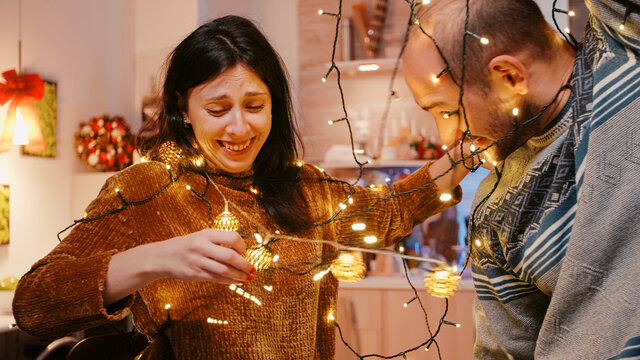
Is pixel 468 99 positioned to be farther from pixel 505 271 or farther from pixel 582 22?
pixel 582 22

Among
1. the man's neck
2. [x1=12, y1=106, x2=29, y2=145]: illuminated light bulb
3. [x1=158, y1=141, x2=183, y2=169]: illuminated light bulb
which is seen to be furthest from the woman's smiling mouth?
[x1=12, y1=106, x2=29, y2=145]: illuminated light bulb

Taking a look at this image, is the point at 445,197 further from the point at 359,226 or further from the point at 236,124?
the point at 236,124

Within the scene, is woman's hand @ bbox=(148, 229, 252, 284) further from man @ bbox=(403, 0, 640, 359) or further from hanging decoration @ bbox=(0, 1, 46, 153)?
hanging decoration @ bbox=(0, 1, 46, 153)

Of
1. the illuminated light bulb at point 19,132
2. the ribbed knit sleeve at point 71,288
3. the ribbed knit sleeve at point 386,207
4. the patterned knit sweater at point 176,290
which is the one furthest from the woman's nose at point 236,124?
the illuminated light bulb at point 19,132

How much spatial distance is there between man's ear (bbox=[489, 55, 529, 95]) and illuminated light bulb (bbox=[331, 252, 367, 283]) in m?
0.47

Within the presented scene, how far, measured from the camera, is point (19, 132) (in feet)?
9.05

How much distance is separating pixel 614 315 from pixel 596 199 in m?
0.14

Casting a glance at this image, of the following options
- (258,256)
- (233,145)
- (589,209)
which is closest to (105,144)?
(233,145)

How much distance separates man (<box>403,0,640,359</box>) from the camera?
63 centimetres

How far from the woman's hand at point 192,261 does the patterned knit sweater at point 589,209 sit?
17.1 inches

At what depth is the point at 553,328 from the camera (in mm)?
693

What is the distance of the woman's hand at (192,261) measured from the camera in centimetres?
79

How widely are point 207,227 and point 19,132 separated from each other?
2.13m

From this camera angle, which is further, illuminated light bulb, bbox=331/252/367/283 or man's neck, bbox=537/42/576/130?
illuminated light bulb, bbox=331/252/367/283
